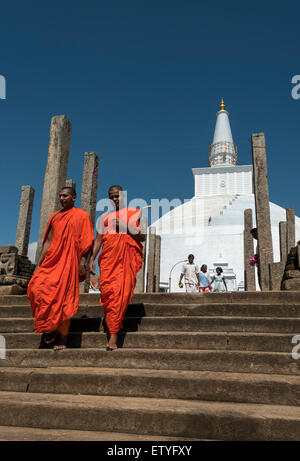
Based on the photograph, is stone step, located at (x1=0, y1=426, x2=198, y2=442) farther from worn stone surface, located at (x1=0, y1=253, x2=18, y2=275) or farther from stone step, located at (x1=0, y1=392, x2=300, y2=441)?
worn stone surface, located at (x1=0, y1=253, x2=18, y2=275)

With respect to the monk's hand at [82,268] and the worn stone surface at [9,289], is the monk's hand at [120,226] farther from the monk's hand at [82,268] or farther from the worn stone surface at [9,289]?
the worn stone surface at [9,289]

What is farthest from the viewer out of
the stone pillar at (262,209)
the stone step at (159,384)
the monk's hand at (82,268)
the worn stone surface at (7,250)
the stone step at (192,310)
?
the stone pillar at (262,209)

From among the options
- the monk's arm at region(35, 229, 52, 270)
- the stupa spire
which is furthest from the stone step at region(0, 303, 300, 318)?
the stupa spire

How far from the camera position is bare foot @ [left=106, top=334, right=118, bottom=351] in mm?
3533

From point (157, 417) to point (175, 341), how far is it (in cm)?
116

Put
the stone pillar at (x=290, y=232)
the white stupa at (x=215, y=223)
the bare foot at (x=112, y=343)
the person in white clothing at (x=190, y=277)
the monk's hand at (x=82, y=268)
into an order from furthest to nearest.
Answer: the white stupa at (x=215, y=223) → the stone pillar at (x=290, y=232) → the person in white clothing at (x=190, y=277) → the monk's hand at (x=82, y=268) → the bare foot at (x=112, y=343)

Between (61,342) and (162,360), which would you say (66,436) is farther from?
(61,342)

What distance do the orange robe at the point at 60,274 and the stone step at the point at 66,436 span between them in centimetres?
128

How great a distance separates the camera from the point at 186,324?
3959mm

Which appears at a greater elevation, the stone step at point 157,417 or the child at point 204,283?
the child at point 204,283

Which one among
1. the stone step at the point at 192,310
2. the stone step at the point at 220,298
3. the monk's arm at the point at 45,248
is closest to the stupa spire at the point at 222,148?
the stone step at the point at 220,298

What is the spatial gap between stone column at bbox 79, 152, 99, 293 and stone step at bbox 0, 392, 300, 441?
502 cm

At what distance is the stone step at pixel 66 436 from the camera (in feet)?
7.50

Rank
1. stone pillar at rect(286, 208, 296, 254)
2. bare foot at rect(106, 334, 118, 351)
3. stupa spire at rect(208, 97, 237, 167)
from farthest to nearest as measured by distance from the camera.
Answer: stupa spire at rect(208, 97, 237, 167), stone pillar at rect(286, 208, 296, 254), bare foot at rect(106, 334, 118, 351)
